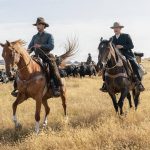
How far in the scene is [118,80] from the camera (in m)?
11.9

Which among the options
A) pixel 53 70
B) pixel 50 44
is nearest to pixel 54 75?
pixel 53 70

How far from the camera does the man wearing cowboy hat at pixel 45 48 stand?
1136 centimetres

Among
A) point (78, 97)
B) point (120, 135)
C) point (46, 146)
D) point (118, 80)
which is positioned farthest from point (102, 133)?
point (78, 97)

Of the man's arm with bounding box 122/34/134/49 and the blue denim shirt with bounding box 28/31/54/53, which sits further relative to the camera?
the man's arm with bounding box 122/34/134/49

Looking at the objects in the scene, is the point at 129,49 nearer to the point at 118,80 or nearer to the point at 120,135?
the point at 118,80

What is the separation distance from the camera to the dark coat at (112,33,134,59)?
12500 millimetres

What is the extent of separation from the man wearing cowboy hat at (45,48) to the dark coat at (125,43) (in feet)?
7.36

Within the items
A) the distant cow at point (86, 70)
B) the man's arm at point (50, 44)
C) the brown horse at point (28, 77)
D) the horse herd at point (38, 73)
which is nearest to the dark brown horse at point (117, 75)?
the horse herd at point (38, 73)

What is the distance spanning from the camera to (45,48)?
11.4 m

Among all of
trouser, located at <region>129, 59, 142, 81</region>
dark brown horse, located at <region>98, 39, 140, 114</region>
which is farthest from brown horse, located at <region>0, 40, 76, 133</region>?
trouser, located at <region>129, 59, 142, 81</region>

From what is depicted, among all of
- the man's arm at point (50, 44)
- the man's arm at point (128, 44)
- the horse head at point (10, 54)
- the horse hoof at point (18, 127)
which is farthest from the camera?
the man's arm at point (128, 44)

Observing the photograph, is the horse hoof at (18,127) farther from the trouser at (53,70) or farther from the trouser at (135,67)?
the trouser at (135,67)

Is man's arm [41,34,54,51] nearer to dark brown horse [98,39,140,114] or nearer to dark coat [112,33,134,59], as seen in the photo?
dark brown horse [98,39,140,114]

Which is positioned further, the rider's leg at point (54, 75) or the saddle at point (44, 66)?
the rider's leg at point (54, 75)
